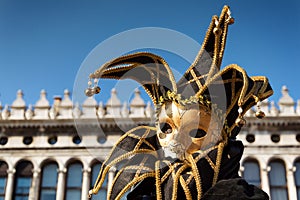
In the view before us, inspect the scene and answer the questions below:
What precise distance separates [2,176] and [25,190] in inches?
36.6

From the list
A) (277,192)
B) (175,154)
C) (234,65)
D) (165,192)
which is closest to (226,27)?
(234,65)

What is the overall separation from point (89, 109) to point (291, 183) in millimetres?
6707

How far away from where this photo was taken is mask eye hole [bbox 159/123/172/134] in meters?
4.98

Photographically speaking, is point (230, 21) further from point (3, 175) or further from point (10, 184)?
point (3, 175)

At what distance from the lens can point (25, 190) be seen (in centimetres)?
1797

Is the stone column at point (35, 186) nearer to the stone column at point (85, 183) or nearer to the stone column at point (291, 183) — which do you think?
the stone column at point (85, 183)

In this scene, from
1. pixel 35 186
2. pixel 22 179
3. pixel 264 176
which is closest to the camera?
pixel 264 176

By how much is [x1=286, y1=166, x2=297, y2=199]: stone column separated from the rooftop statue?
1253cm

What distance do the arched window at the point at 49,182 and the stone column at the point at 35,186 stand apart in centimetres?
19

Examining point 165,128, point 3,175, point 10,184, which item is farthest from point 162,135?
point 3,175

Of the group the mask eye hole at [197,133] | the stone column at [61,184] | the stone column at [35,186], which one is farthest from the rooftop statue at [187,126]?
the stone column at [35,186]

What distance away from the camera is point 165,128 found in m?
5.01

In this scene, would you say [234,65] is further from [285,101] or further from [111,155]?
[285,101]

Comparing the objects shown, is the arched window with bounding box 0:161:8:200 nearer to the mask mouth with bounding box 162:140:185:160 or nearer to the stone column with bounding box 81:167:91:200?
the stone column with bounding box 81:167:91:200
